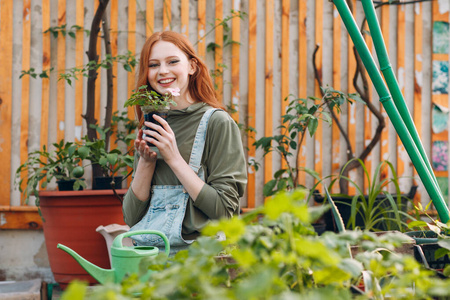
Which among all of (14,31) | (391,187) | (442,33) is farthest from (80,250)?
(442,33)

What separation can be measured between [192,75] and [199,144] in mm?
337

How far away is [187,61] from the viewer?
1.81 m

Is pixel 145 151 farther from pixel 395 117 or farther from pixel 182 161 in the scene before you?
pixel 395 117

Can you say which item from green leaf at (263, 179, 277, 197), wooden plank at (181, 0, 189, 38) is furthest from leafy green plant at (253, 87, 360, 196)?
wooden plank at (181, 0, 189, 38)

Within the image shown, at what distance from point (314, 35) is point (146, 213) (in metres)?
2.08

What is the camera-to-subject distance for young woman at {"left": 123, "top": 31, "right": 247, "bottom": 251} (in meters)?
1.55

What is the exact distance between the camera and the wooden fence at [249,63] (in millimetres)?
3000

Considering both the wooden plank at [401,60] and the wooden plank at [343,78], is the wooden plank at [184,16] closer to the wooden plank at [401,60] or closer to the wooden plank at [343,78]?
the wooden plank at [343,78]

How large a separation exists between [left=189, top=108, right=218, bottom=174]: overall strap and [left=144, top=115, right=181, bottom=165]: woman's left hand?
9 cm

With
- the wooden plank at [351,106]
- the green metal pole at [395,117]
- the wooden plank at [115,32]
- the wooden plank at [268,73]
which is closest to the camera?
the green metal pole at [395,117]

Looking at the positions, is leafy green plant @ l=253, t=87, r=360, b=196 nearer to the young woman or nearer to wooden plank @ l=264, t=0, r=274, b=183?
wooden plank @ l=264, t=0, r=274, b=183

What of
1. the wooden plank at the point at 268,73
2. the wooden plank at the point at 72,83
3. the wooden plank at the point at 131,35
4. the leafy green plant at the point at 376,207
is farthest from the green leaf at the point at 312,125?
the wooden plank at the point at 72,83

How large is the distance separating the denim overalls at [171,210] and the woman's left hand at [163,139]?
0.11m

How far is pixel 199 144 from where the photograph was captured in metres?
1.67
